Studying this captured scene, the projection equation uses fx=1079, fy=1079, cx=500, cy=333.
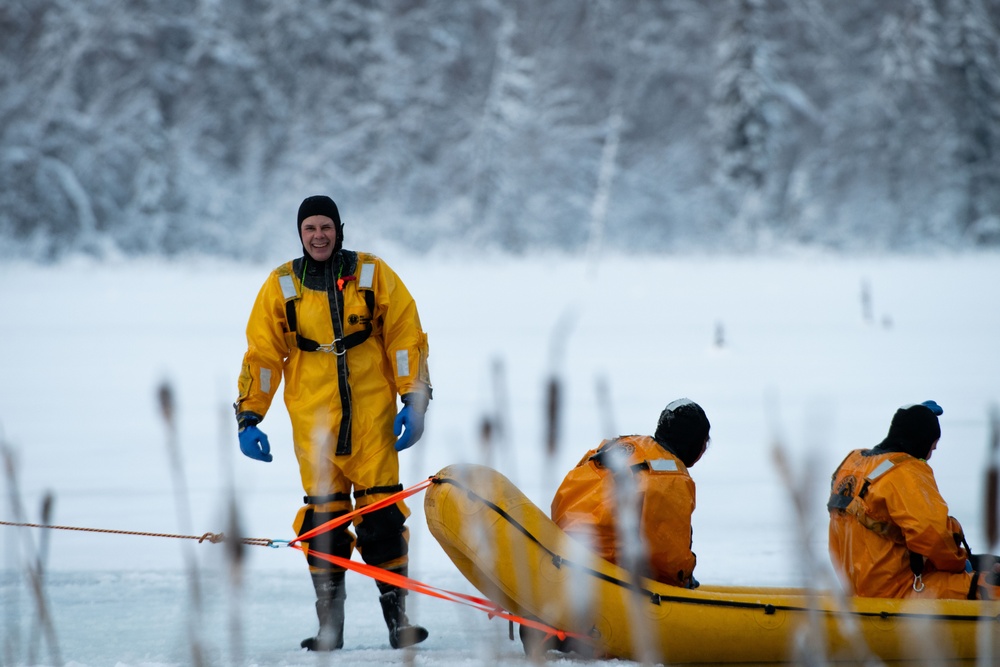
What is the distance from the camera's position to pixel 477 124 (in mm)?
26250

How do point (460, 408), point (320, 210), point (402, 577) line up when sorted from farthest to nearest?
point (460, 408), point (320, 210), point (402, 577)

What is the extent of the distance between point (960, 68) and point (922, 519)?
2622 centimetres

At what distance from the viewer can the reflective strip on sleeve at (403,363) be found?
3.15 m

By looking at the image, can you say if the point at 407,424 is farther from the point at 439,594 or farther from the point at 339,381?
the point at 439,594

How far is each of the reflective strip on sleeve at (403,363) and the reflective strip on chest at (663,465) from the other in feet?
2.53

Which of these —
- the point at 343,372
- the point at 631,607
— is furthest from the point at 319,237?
the point at 631,607

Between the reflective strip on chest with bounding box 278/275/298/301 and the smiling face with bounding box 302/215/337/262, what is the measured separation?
10 cm

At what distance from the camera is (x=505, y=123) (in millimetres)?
25984

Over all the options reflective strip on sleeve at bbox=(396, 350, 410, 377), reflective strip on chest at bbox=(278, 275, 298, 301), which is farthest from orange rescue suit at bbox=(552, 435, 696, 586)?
reflective strip on chest at bbox=(278, 275, 298, 301)

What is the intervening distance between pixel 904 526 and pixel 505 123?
23806 mm

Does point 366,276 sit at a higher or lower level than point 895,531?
higher

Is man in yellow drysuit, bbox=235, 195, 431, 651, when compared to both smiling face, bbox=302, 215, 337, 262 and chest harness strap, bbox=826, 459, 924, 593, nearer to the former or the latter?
smiling face, bbox=302, 215, 337, 262

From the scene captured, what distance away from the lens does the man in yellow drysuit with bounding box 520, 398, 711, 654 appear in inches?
111

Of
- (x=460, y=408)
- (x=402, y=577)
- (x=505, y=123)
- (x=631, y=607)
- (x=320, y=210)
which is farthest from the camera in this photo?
(x=505, y=123)
